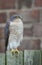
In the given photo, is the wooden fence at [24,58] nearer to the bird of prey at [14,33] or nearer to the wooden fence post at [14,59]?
the wooden fence post at [14,59]

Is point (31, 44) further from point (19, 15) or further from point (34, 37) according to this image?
point (19, 15)

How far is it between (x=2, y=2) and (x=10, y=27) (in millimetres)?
201

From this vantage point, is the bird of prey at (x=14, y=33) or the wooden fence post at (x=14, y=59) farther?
the bird of prey at (x=14, y=33)

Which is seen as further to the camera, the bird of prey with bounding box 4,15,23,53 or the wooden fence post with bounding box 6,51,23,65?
the bird of prey with bounding box 4,15,23,53

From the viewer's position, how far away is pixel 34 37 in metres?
2.01

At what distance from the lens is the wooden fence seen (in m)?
1.31

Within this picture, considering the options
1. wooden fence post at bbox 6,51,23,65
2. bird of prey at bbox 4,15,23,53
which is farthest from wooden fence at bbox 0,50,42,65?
bird of prey at bbox 4,15,23,53

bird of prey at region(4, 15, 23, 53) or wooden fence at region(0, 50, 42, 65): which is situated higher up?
wooden fence at region(0, 50, 42, 65)

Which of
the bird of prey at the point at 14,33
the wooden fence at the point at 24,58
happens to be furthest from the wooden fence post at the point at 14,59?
the bird of prey at the point at 14,33

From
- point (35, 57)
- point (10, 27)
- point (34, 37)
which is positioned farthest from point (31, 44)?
point (35, 57)

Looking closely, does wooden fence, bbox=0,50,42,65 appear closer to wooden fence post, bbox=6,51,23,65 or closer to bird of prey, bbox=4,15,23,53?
wooden fence post, bbox=6,51,23,65

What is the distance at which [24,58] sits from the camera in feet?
4.36

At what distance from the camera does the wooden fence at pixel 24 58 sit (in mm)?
1313

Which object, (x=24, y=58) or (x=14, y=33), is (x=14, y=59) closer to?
(x=24, y=58)
